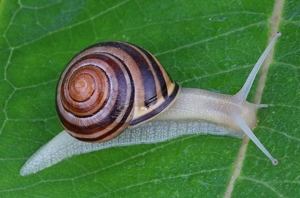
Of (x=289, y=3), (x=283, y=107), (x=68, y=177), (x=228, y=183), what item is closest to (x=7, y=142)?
(x=68, y=177)

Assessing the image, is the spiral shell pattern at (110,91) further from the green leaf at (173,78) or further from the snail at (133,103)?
the green leaf at (173,78)

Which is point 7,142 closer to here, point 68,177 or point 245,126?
point 68,177

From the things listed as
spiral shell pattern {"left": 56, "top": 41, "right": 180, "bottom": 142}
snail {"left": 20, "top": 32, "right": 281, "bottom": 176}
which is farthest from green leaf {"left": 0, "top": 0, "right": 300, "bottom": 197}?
spiral shell pattern {"left": 56, "top": 41, "right": 180, "bottom": 142}

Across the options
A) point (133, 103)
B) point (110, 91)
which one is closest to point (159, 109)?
point (133, 103)

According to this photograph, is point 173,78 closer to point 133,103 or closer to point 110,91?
point 133,103

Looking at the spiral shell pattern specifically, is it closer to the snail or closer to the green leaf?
the snail

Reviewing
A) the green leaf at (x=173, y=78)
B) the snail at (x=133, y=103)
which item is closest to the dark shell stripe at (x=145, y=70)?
the snail at (x=133, y=103)
